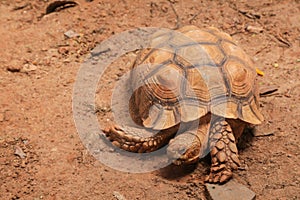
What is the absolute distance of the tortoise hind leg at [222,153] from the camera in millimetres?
2980

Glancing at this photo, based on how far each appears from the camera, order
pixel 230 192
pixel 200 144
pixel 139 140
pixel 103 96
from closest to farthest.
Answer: pixel 230 192 → pixel 200 144 → pixel 139 140 → pixel 103 96

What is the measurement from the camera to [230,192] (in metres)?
2.90

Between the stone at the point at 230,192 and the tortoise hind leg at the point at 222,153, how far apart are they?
1.7 inches

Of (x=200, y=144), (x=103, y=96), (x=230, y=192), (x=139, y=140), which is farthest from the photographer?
(x=103, y=96)

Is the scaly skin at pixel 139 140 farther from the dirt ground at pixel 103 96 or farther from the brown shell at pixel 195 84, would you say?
the dirt ground at pixel 103 96

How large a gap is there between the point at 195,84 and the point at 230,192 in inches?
30.8

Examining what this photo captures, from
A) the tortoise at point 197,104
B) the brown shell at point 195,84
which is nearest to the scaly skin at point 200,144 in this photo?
the tortoise at point 197,104

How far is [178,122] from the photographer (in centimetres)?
303

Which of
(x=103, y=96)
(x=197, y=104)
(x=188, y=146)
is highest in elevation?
(x=197, y=104)

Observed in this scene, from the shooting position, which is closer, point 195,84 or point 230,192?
point 230,192

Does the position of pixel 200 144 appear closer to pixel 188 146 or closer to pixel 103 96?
pixel 188 146

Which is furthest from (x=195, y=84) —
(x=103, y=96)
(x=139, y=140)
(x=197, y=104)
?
(x=103, y=96)

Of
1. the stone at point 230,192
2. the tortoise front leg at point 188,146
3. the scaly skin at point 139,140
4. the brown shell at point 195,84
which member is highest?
the brown shell at point 195,84

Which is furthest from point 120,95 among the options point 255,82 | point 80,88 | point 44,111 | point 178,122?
point 255,82
